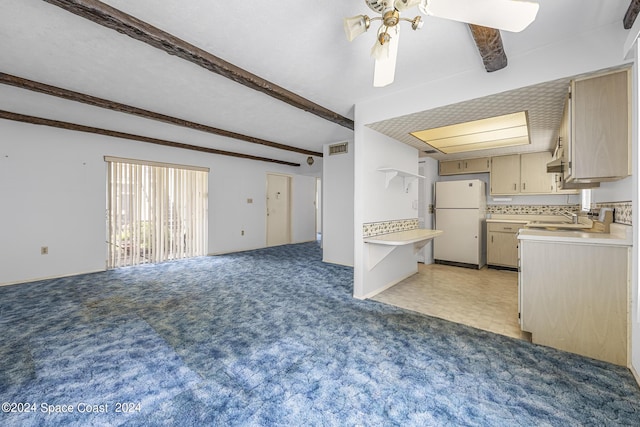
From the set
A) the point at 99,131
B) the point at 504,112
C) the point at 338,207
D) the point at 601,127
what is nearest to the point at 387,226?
the point at 338,207

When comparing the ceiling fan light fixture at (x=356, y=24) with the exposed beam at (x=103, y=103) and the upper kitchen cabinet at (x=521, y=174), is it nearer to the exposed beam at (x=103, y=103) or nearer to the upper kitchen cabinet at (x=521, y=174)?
the exposed beam at (x=103, y=103)

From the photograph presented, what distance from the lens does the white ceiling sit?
5.63 feet

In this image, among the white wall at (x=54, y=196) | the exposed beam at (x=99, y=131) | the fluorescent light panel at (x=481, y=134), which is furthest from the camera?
the white wall at (x=54, y=196)

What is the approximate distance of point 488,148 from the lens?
4.46 metres

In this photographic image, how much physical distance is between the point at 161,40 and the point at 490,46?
7.69 ft

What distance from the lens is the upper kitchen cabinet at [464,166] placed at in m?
5.12

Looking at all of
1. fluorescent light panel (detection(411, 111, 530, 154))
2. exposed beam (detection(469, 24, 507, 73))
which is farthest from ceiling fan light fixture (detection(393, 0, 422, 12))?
fluorescent light panel (detection(411, 111, 530, 154))

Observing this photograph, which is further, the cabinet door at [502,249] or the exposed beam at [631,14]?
the cabinet door at [502,249]

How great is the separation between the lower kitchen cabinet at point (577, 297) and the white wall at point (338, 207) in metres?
3.09

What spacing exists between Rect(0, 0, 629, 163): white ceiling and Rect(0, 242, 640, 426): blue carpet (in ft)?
7.18

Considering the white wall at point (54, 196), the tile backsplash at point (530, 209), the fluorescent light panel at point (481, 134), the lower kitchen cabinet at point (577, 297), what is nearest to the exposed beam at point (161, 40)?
the fluorescent light panel at point (481, 134)

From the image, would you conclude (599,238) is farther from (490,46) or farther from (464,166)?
(464,166)

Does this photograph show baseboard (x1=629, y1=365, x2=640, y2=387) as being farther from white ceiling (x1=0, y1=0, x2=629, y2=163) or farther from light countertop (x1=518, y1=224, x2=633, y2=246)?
white ceiling (x1=0, y1=0, x2=629, y2=163)

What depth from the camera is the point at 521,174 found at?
15.6ft
